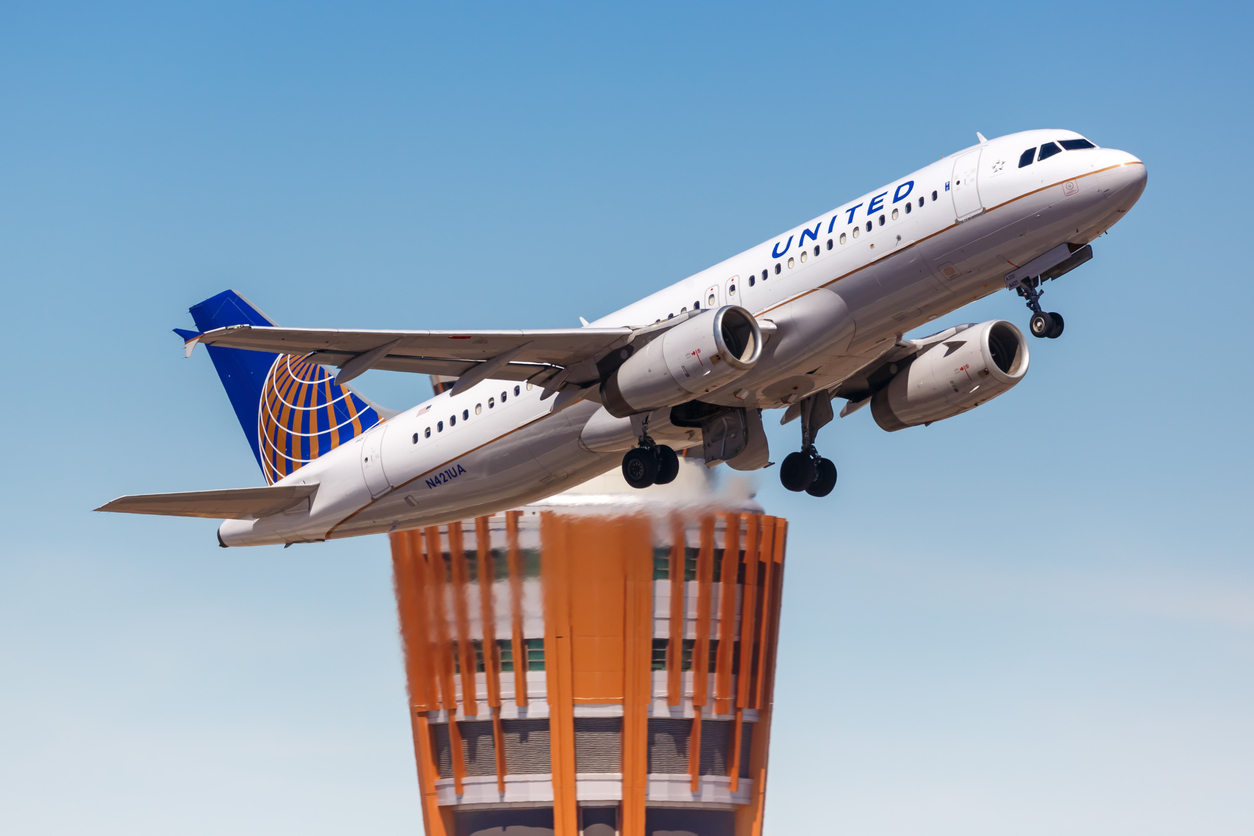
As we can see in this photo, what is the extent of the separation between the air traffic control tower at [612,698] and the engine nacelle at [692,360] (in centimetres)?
3636

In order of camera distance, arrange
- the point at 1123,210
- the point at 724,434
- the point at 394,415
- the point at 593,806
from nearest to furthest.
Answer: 1. the point at 1123,210
2. the point at 724,434
3. the point at 394,415
4. the point at 593,806

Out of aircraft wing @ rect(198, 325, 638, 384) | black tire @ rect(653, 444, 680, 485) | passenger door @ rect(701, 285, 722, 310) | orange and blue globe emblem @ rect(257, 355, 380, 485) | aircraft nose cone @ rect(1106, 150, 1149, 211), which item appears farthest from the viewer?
orange and blue globe emblem @ rect(257, 355, 380, 485)

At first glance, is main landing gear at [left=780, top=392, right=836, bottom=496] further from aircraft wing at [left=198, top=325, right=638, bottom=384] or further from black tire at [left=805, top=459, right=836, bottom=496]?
aircraft wing at [left=198, top=325, right=638, bottom=384]

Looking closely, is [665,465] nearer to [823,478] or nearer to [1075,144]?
[823,478]

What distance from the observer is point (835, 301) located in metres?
27.7

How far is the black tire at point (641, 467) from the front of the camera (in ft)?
100

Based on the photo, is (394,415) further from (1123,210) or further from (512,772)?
(512,772)

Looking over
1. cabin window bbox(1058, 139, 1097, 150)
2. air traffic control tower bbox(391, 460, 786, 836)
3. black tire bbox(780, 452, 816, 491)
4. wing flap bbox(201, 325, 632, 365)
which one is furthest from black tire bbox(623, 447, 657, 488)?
air traffic control tower bbox(391, 460, 786, 836)

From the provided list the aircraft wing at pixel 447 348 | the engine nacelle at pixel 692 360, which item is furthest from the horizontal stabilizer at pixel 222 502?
the engine nacelle at pixel 692 360

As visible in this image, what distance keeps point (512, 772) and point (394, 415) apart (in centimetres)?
4061

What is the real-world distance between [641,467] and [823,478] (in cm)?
565

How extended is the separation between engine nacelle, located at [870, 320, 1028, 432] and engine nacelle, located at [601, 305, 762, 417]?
6.02 metres

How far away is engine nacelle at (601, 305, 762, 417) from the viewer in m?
27.3

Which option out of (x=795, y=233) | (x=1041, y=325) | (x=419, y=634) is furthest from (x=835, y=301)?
(x=419, y=634)
